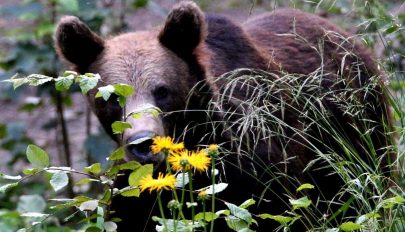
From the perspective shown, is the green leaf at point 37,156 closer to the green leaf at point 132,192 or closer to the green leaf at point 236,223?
the green leaf at point 132,192

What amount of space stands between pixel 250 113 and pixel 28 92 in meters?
7.69

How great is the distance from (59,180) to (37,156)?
0.14 meters

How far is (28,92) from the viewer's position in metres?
11.7

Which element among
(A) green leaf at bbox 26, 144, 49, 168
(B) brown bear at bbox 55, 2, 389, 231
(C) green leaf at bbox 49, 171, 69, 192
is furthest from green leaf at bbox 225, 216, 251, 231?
(B) brown bear at bbox 55, 2, 389, 231

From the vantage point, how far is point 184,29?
5.70 metres

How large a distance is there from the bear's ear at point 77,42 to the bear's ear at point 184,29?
14.4 inches

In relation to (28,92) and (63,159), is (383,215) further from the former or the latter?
(28,92)

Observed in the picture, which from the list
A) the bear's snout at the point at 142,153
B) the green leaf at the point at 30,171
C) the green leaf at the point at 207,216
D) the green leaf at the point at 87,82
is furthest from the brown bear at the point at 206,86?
the green leaf at the point at 207,216

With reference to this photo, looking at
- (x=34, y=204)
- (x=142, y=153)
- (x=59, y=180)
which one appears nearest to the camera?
(x=59, y=180)

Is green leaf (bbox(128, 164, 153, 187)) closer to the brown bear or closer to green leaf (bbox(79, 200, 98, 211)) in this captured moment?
green leaf (bbox(79, 200, 98, 211))

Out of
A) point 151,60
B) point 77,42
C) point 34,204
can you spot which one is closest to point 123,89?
point 151,60

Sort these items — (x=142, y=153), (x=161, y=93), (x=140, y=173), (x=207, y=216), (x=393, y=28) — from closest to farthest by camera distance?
(x=207, y=216)
(x=140, y=173)
(x=393, y=28)
(x=142, y=153)
(x=161, y=93)

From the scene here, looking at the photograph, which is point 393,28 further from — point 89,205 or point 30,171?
point 30,171

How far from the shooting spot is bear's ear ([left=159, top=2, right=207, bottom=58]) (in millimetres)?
5633
